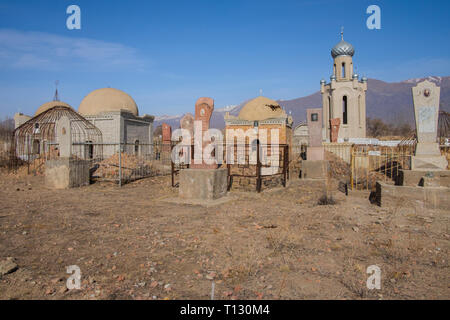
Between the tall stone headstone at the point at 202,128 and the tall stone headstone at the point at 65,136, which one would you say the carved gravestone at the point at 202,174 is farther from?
the tall stone headstone at the point at 65,136

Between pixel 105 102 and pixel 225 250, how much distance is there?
19.9 m

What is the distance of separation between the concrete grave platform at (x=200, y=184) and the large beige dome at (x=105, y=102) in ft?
46.6

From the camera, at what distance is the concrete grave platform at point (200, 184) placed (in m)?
7.86

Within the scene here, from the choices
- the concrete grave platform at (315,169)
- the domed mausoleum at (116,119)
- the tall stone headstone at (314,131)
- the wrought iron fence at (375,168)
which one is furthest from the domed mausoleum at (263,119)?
the concrete grave platform at (315,169)

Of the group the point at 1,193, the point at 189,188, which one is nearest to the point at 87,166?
the point at 1,193

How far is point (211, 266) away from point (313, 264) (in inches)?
49.7

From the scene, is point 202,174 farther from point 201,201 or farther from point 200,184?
point 201,201

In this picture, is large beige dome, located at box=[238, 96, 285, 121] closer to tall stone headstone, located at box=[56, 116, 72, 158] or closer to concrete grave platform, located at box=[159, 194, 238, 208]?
tall stone headstone, located at box=[56, 116, 72, 158]

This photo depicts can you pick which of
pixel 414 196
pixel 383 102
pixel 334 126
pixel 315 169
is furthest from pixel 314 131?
pixel 383 102

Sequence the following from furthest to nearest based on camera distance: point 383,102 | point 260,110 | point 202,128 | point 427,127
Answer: point 383,102 < point 260,110 < point 202,128 < point 427,127

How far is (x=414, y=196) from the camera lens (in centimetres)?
688

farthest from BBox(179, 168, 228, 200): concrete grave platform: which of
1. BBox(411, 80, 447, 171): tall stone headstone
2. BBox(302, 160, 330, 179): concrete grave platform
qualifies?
BBox(302, 160, 330, 179): concrete grave platform

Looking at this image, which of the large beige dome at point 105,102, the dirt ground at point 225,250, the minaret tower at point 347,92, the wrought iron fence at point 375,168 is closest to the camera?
the dirt ground at point 225,250

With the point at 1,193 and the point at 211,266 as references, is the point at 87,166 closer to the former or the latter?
the point at 1,193
